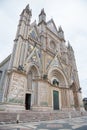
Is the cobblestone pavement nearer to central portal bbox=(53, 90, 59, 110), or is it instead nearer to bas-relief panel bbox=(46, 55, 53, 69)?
central portal bbox=(53, 90, 59, 110)

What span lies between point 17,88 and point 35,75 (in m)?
3.93

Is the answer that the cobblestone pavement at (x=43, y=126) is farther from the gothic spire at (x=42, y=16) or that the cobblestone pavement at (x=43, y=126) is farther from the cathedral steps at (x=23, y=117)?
the gothic spire at (x=42, y=16)

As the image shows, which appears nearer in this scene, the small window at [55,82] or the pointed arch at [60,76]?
the small window at [55,82]

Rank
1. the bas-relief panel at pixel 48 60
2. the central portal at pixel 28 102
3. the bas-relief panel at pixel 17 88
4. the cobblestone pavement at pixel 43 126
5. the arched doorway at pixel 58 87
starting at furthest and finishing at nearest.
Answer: the arched doorway at pixel 58 87
the bas-relief panel at pixel 48 60
the central portal at pixel 28 102
the bas-relief panel at pixel 17 88
the cobblestone pavement at pixel 43 126

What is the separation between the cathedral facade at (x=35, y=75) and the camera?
11.1 meters

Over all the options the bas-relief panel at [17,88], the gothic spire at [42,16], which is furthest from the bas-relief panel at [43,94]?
the gothic spire at [42,16]

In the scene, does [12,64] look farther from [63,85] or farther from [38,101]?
[63,85]

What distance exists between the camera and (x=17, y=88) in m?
11.0

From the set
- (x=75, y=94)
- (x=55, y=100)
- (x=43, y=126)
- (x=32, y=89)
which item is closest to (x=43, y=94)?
(x=32, y=89)

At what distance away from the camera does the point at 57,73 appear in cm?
1925

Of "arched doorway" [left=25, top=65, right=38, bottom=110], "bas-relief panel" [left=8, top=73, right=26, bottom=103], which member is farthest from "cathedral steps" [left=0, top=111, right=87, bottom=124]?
"arched doorway" [left=25, top=65, right=38, bottom=110]

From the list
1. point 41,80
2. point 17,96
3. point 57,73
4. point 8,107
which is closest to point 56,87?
point 57,73

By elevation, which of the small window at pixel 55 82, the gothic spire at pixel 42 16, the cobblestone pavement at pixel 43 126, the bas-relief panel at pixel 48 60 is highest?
the gothic spire at pixel 42 16

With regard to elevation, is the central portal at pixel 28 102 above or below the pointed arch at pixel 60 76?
below
